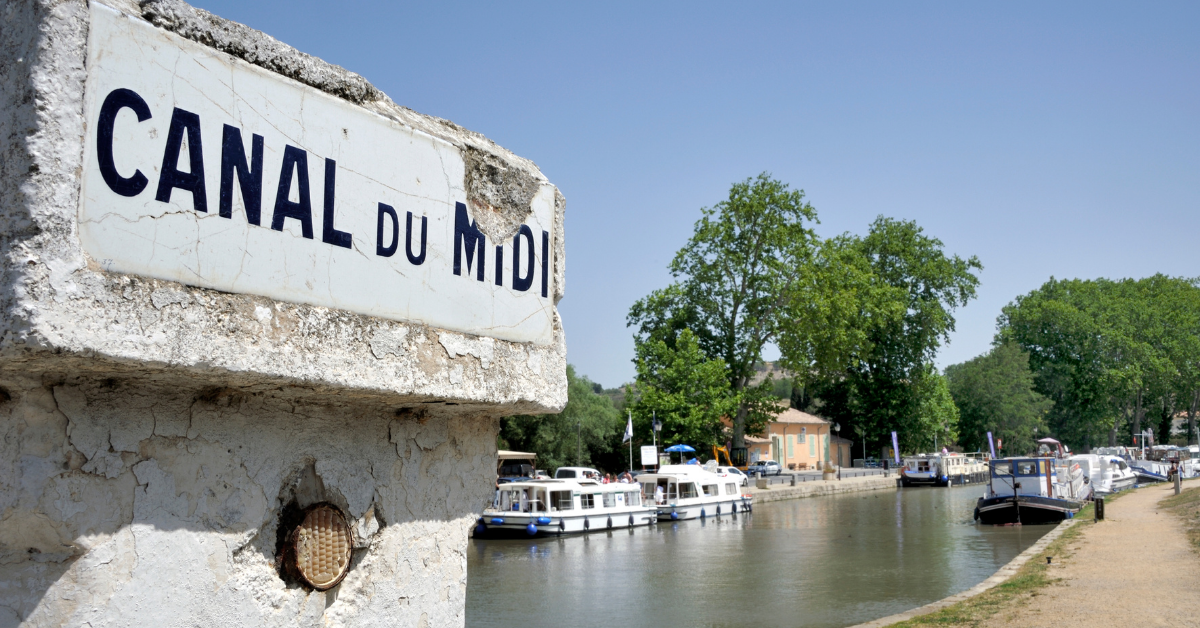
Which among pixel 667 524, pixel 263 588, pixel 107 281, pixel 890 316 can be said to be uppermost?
pixel 890 316

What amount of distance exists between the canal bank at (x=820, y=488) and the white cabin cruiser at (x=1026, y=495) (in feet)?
35.0

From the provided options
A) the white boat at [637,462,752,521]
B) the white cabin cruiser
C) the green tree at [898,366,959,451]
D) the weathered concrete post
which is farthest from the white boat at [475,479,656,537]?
the green tree at [898,366,959,451]

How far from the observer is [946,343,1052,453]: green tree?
65.4 m

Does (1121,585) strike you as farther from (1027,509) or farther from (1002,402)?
(1002,402)

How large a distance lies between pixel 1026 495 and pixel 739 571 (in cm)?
1341

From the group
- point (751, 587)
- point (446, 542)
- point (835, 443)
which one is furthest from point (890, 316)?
point (446, 542)

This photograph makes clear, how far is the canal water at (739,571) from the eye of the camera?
48.7 feet

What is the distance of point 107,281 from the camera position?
205cm

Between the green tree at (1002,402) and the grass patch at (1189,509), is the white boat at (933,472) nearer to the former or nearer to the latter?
the green tree at (1002,402)

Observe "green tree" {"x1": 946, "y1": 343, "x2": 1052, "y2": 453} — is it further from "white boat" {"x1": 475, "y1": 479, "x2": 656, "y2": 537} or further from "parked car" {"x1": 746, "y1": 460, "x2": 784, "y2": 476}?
"white boat" {"x1": 475, "y1": 479, "x2": 656, "y2": 537}

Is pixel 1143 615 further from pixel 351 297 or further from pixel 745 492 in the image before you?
pixel 745 492

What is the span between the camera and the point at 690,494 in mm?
32531

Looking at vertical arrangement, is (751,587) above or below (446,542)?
below

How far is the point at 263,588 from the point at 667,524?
28.8 metres
